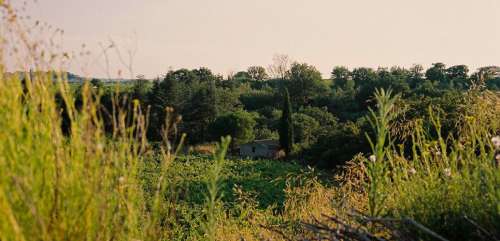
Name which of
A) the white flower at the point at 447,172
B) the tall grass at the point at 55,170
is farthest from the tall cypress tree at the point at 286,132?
the tall grass at the point at 55,170

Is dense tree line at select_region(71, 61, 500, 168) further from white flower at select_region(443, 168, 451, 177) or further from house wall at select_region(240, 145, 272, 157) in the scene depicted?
white flower at select_region(443, 168, 451, 177)

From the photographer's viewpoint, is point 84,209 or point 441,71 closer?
point 84,209

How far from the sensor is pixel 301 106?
150 ft

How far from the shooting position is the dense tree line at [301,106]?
26.3m

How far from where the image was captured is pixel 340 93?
48.9 metres

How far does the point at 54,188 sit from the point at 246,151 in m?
33.6

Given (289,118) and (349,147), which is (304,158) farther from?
(349,147)

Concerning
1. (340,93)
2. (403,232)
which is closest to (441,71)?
(340,93)

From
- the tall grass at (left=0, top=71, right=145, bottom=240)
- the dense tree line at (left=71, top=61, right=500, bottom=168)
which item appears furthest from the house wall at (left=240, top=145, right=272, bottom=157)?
the tall grass at (left=0, top=71, right=145, bottom=240)

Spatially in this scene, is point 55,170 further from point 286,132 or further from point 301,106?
point 301,106

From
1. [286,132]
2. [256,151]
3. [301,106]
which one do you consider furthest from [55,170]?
[301,106]

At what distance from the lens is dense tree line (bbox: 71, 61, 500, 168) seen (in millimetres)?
26266

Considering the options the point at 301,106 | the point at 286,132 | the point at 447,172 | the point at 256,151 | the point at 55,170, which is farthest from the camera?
the point at 301,106

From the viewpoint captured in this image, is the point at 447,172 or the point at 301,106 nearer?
the point at 447,172
